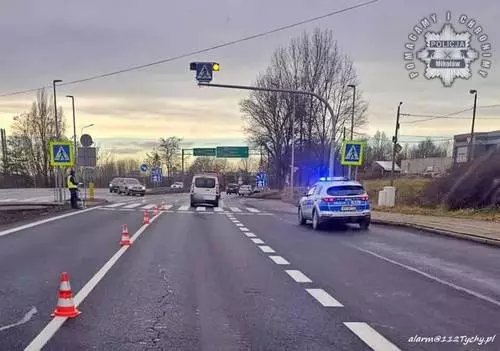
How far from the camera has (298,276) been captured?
8.12 metres

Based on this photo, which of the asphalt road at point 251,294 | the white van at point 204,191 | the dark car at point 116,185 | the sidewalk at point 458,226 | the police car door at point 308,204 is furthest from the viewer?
the dark car at point 116,185

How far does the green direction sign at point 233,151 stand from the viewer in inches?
2574

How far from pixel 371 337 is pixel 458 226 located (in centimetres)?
1263

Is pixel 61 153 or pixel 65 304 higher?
pixel 61 153

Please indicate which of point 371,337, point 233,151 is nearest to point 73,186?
point 371,337

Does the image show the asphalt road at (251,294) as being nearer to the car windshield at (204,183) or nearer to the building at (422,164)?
the car windshield at (204,183)

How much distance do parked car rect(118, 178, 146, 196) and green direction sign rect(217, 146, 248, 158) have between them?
15132 mm

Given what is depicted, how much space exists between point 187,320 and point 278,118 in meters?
51.7

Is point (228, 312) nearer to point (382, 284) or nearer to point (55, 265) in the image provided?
point (382, 284)

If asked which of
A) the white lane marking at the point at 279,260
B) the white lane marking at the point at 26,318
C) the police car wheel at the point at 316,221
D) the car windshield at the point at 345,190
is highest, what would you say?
the car windshield at the point at 345,190

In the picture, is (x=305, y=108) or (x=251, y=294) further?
(x=305, y=108)

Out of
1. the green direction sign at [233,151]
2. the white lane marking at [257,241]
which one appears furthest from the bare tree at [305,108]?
the white lane marking at [257,241]

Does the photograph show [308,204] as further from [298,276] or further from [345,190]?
[298,276]

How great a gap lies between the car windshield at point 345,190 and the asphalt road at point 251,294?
3790 millimetres
